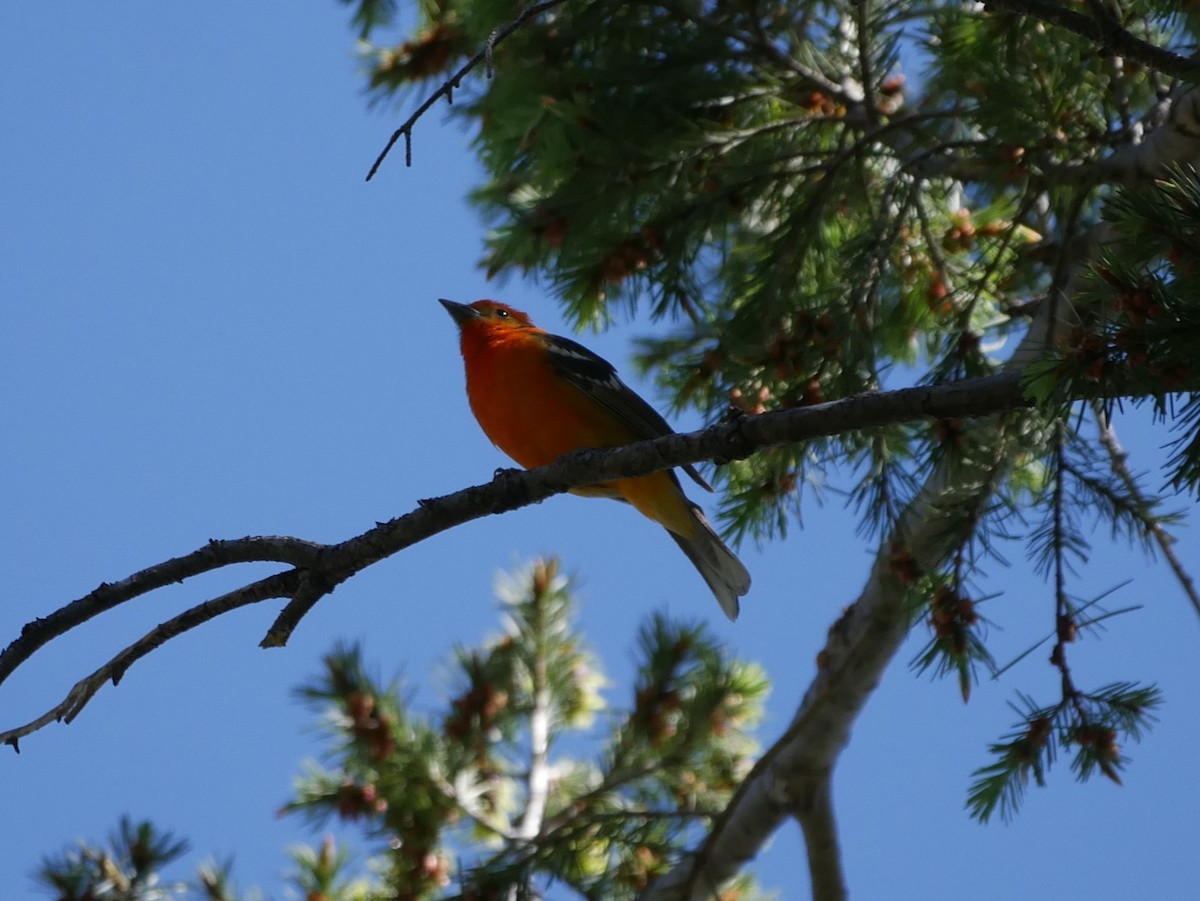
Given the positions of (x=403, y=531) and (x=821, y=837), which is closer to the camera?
(x=403, y=531)

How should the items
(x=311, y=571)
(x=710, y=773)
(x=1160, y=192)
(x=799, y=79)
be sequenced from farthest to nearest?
(x=710, y=773) → (x=799, y=79) → (x=311, y=571) → (x=1160, y=192)

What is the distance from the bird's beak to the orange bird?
563 millimetres

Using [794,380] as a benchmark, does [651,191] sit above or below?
above

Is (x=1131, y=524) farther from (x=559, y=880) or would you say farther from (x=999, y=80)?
(x=559, y=880)

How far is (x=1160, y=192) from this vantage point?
182 centimetres

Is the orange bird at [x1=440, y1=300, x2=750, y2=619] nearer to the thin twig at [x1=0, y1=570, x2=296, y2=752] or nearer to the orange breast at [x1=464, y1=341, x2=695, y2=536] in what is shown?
the orange breast at [x1=464, y1=341, x2=695, y2=536]

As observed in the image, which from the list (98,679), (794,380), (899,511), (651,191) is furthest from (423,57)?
(98,679)

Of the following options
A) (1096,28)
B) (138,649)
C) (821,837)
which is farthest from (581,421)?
(1096,28)

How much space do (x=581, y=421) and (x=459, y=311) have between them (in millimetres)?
1171

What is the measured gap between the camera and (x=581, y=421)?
14.6ft

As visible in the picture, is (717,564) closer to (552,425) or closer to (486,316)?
(552,425)

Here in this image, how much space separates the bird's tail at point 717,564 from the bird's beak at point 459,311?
131 centimetres

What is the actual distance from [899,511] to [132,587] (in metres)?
2.07

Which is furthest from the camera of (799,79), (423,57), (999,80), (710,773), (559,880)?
(710,773)
